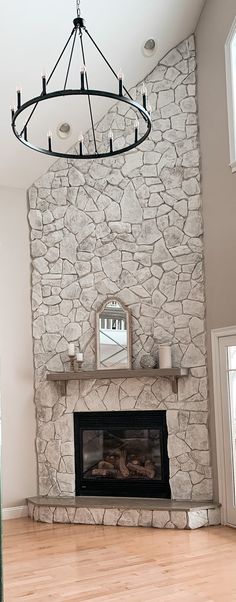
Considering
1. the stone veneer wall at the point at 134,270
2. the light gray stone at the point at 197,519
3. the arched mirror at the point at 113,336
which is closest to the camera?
the light gray stone at the point at 197,519

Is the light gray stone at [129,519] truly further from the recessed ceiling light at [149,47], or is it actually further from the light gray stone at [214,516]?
the recessed ceiling light at [149,47]

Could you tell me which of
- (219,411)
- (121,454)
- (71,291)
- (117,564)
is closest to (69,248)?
(71,291)

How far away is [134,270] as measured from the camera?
6.80 meters

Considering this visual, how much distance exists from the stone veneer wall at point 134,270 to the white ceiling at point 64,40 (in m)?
0.25

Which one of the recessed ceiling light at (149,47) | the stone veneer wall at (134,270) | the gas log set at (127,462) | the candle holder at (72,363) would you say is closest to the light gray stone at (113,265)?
the stone veneer wall at (134,270)

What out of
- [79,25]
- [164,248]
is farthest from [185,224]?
[79,25]

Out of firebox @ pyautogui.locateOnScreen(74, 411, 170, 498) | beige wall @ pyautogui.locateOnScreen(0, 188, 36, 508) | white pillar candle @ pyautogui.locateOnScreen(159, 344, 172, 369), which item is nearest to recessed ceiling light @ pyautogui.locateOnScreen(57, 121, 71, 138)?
beige wall @ pyautogui.locateOnScreen(0, 188, 36, 508)

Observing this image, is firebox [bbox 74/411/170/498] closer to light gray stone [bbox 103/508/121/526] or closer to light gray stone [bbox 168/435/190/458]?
light gray stone [bbox 168/435/190/458]

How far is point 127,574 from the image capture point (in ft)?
15.1

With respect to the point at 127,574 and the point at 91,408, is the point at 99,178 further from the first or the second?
the point at 127,574

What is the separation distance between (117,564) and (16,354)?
9.29 ft

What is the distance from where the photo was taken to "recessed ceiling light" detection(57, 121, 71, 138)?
22.4 ft

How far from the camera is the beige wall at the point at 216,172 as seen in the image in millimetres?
6086

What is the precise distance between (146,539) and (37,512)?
1425 mm
